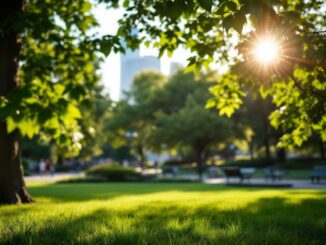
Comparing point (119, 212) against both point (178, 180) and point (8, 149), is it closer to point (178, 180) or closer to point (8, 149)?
point (8, 149)

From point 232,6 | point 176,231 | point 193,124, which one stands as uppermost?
point 193,124

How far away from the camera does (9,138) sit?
866 cm

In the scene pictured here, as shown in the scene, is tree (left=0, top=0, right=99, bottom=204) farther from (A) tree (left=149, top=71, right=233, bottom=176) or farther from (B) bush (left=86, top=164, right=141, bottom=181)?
(A) tree (left=149, top=71, right=233, bottom=176)

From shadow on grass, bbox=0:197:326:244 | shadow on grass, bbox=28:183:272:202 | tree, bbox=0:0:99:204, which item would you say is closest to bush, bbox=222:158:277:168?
shadow on grass, bbox=28:183:272:202

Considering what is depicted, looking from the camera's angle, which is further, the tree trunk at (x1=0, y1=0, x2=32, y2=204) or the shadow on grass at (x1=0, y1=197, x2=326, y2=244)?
the tree trunk at (x1=0, y1=0, x2=32, y2=204)

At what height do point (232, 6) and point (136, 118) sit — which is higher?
point (136, 118)

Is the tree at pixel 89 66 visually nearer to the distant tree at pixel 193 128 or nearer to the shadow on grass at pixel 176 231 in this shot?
the shadow on grass at pixel 176 231

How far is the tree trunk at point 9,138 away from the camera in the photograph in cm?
853

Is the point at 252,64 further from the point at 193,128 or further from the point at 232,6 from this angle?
the point at 193,128

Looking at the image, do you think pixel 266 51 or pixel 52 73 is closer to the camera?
pixel 266 51

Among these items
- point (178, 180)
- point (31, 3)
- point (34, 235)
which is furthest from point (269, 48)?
point (178, 180)

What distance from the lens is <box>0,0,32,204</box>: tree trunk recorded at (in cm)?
A: 853

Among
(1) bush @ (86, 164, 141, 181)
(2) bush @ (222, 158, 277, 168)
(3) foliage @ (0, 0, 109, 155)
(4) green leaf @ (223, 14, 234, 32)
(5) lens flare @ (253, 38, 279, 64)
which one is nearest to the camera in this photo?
(4) green leaf @ (223, 14, 234, 32)

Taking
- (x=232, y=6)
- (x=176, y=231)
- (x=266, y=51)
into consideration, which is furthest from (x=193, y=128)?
(x=232, y=6)
